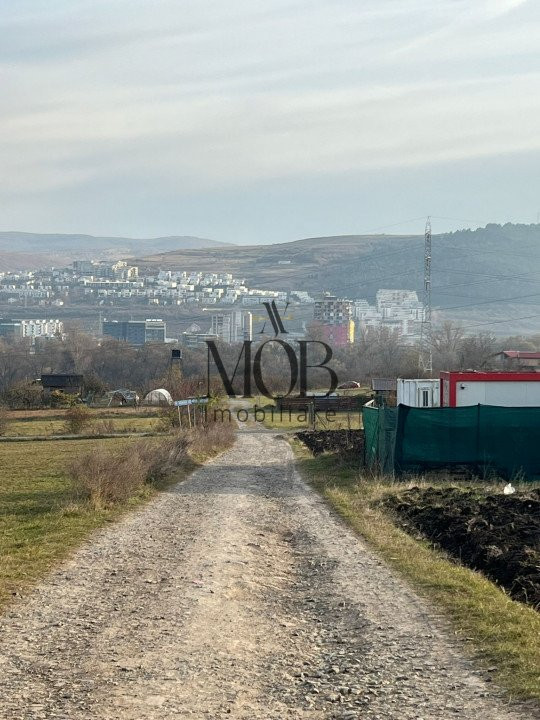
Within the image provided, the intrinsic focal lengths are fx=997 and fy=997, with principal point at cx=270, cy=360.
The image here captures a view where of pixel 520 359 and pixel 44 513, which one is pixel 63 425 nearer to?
pixel 520 359

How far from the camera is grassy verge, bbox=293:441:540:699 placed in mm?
7148

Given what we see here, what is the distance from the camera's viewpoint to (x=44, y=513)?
661 inches

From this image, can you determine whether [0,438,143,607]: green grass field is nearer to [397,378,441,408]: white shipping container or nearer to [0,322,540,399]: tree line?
[397,378,441,408]: white shipping container

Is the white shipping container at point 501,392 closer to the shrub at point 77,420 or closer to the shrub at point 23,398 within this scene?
the shrub at point 77,420

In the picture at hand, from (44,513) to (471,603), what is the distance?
942cm

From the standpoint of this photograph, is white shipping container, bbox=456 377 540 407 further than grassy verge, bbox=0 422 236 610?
Yes

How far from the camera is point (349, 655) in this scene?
25.3 ft

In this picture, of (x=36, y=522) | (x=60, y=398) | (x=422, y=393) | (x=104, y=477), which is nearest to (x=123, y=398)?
(x=60, y=398)

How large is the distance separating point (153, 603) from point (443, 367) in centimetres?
8810

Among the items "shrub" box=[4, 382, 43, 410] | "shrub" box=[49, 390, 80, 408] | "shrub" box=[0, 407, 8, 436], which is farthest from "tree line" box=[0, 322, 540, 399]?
"shrub" box=[0, 407, 8, 436]

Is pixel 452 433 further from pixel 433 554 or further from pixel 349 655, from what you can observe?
pixel 349 655

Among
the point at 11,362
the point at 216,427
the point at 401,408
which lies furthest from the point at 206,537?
the point at 11,362

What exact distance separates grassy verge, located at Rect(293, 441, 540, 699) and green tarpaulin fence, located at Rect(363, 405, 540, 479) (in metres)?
5.58

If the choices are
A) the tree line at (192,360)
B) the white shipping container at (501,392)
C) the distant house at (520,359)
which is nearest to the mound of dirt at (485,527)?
the white shipping container at (501,392)
